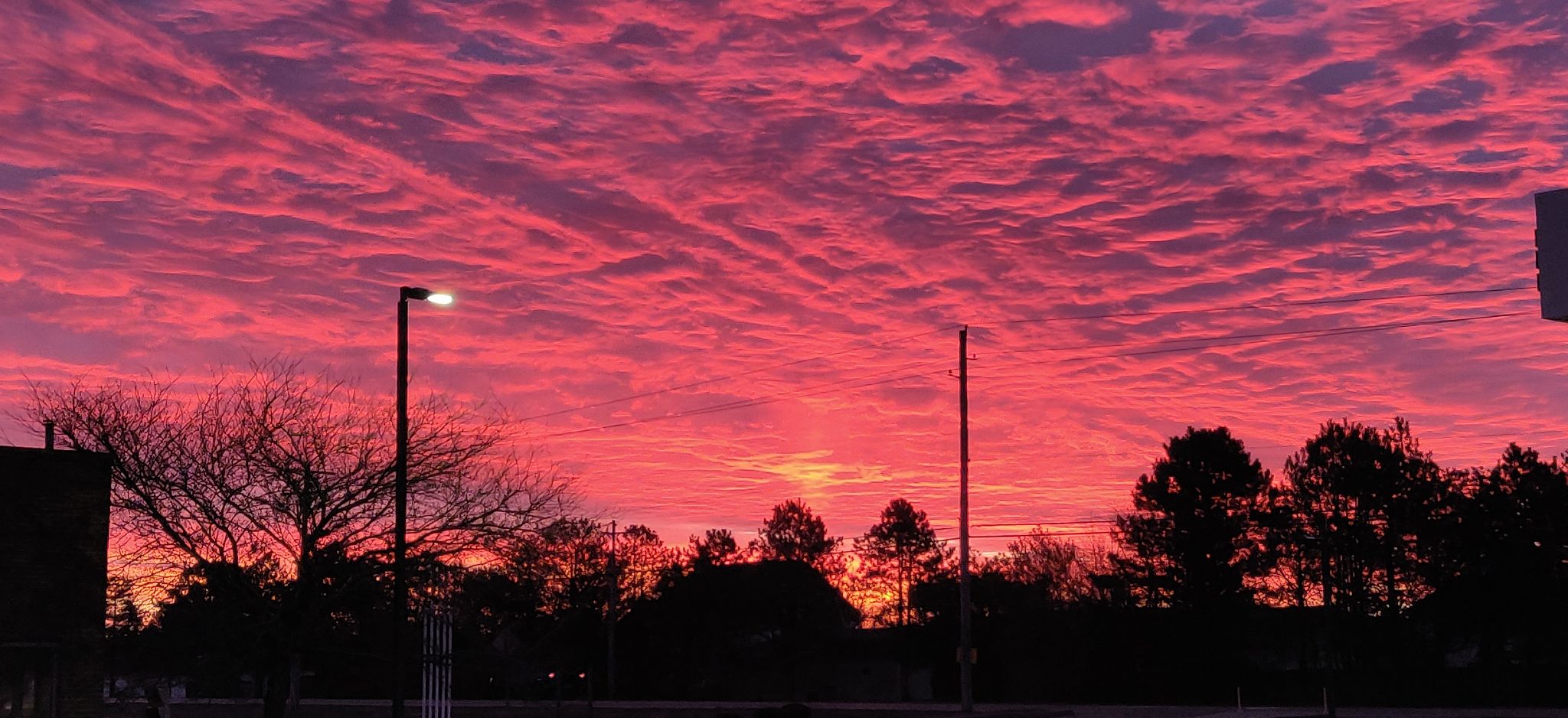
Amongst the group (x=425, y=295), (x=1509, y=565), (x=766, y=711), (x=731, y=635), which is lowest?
(x=766, y=711)

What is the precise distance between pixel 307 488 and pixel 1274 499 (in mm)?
62021

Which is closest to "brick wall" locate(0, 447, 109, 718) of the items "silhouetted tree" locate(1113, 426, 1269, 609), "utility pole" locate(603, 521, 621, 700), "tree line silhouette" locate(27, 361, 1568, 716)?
"tree line silhouette" locate(27, 361, 1568, 716)

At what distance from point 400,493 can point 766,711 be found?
56.9 ft

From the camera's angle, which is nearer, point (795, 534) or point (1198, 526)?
point (1198, 526)

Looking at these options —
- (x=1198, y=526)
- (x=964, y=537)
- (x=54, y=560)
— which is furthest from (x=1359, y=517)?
(x=54, y=560)

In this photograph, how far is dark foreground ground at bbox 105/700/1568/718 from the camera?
173ft

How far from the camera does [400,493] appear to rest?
80.7ft

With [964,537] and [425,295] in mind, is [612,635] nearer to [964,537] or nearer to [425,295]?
[964,537]

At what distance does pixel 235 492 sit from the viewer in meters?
26.0

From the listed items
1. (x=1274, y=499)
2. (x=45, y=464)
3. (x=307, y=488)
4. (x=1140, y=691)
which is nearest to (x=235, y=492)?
(x=307, y=488)

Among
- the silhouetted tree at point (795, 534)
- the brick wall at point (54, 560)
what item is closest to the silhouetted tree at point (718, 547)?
the silhouetted tree at point (795, 534)

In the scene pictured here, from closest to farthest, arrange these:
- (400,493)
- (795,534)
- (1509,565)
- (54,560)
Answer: (400,493)
(54,560)
(1509,565)
(795,534)

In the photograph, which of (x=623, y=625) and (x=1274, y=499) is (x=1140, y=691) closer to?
(x=1274, y=499)

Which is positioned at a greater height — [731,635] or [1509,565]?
[1509,565]
